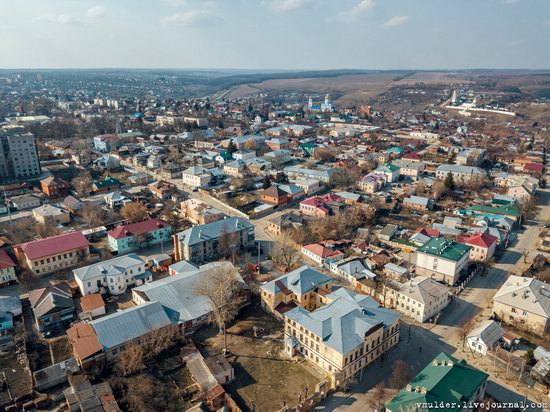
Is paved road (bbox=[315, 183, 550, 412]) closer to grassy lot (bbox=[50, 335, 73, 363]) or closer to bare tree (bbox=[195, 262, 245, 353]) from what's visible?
bare tree (bbox=[195, 262, 245, 353])

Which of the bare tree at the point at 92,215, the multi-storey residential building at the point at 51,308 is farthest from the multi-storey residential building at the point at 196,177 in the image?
the multi-storey residential building at the point at 51,308

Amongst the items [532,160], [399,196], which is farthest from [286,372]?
[532,160]

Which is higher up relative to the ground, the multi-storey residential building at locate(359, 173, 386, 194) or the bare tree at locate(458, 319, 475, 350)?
the multi-storey residential building at locate(359, 173, 386, 194)

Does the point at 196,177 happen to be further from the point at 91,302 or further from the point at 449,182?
the point at 449,182

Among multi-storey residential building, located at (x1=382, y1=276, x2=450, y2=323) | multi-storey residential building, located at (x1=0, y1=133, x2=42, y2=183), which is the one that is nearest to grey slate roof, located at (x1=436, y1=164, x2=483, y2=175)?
multi-storey residential building, located at (x1=382, y1=276, x2=450, y2=323)

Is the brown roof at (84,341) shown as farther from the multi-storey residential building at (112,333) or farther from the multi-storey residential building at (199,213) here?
the multi-storey residential building at (199,213)

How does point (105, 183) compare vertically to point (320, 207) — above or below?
above

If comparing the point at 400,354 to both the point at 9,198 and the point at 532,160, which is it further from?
the point at 532,160

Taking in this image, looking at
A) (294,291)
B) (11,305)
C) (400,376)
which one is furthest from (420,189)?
(11,305)
